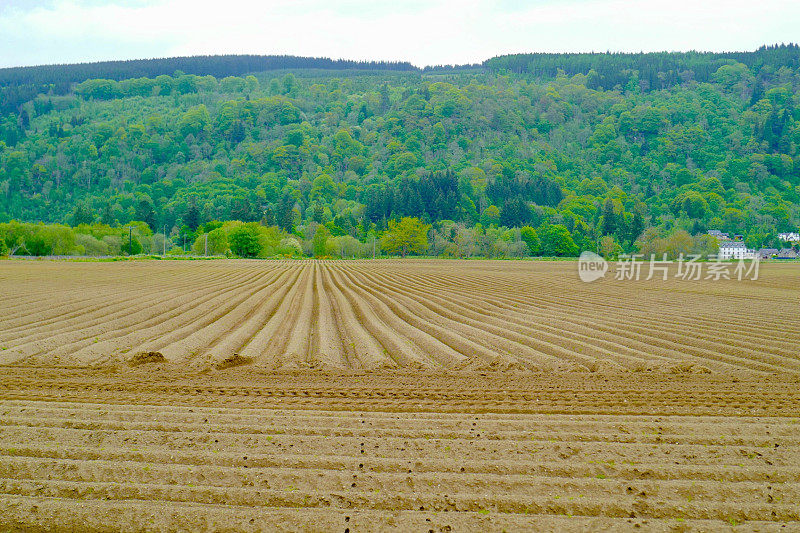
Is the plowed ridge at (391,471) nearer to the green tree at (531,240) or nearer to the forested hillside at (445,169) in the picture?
the forested hillside at (445,169)

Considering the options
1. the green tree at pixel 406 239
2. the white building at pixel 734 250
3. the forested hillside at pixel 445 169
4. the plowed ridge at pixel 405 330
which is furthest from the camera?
the forested hillside at pixel 445 169

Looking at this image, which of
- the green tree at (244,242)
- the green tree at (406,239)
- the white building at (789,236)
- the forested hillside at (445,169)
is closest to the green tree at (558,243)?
the forested hillside at (445,169)

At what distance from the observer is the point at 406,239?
104 m

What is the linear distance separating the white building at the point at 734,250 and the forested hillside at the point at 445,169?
19.0 feet

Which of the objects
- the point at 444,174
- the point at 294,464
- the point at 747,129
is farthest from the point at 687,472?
the point at 747,129

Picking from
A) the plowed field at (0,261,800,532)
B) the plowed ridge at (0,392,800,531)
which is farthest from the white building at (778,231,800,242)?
the plowed ridge at (0,392,800,531)

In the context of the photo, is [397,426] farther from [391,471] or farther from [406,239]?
[406,239]

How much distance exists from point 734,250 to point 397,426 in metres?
120

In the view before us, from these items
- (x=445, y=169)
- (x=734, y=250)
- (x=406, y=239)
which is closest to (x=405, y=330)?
(x=406, y=239)

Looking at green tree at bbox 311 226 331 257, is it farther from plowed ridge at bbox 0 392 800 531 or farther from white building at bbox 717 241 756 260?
plowed ridge at bbox 0 392 800 531

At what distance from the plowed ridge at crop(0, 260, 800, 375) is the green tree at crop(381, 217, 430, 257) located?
262ft

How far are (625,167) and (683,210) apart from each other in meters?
37.4

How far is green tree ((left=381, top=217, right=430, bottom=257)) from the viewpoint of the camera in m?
104

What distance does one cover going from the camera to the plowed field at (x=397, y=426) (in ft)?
15.4
